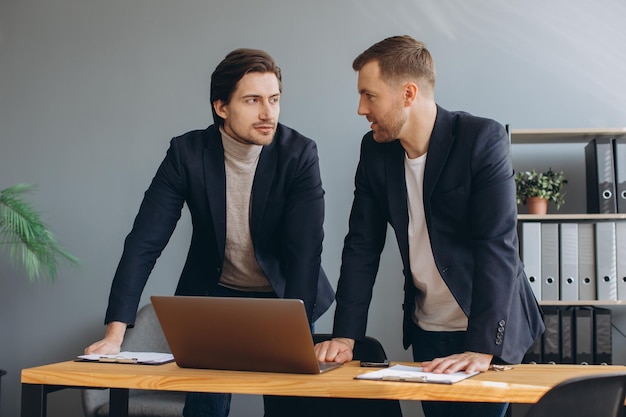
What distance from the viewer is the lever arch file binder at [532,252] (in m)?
3.32

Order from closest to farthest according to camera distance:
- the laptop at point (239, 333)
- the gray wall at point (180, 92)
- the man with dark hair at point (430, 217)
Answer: the laptop at point (239, 333) → the man with dark hair at point (430, 217) → the gray wall at point (180, 92)

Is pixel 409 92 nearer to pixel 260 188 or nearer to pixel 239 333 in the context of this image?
pixel 260 188

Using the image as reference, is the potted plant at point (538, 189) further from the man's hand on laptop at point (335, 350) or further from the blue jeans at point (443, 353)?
the man's hand on laptop at point (335, 350)

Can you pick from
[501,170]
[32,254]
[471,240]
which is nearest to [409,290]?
[471,240]

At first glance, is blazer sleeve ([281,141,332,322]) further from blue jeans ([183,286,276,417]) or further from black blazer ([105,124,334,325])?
blue jeans ([183,286,276,417])

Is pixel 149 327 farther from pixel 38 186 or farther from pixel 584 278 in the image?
pixel 584 278

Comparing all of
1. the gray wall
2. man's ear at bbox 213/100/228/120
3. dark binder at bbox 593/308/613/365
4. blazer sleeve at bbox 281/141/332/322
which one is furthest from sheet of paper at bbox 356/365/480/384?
the gray wall

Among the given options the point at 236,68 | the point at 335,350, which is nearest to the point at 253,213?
the point at 236,68

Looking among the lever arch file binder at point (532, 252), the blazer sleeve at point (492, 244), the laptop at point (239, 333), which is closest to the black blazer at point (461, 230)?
the blazer sleeve at point (492, 244)

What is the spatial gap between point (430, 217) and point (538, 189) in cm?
165

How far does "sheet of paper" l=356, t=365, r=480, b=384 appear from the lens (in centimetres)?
149

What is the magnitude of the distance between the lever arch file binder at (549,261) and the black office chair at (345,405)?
5.07 ft

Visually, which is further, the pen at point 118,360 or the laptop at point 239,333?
the pen at point 118,360

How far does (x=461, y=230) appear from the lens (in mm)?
1931
